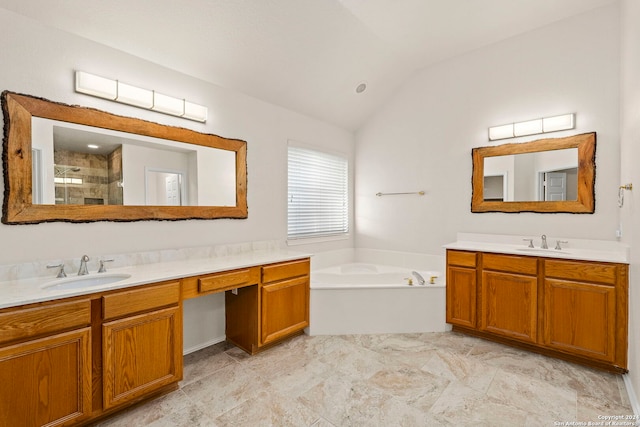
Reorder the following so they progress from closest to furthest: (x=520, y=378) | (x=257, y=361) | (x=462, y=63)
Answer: (x=520, y=378) → (x=257, y=361) → (x=462, y=63)

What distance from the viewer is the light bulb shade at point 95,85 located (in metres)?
2.11

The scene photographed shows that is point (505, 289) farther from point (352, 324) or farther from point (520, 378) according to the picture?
point (352, 324)

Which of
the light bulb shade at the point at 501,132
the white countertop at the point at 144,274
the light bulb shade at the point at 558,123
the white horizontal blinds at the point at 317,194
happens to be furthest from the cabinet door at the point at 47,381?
the light bulb shade at the point at 558,123

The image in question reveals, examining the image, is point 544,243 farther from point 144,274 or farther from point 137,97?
point 137,97

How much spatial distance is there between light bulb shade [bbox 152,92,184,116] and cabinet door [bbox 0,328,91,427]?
1694 millimetres

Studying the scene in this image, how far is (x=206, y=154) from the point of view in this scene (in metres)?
2.84

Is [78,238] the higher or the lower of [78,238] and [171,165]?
the lower

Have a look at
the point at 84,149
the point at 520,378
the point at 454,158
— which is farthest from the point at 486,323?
the point at 84,149

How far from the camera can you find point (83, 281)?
2031 millimetres

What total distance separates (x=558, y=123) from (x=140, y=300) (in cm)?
388

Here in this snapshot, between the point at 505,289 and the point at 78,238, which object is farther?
the point at 505,289

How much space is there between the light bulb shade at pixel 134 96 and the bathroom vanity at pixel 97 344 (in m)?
1.26

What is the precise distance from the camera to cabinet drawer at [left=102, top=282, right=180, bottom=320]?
1.81 metres

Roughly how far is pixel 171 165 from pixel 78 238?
0.86 m
